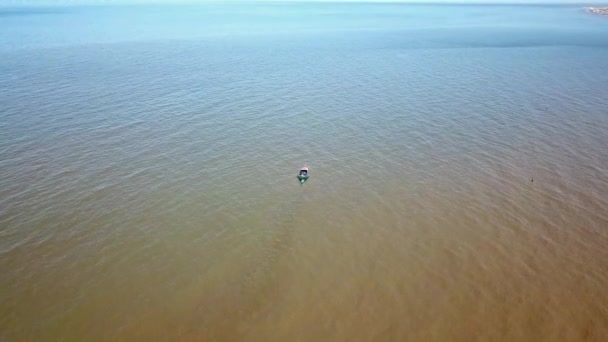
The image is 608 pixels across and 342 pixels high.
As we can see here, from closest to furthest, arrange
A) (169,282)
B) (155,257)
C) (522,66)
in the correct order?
(169,282)
(155,257)
(522,66)

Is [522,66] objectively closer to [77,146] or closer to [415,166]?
[415,166]

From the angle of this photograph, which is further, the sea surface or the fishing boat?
the fishing boat

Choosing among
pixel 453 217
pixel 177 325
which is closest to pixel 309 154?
pixel 453 217

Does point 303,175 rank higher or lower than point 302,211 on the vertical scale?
higher

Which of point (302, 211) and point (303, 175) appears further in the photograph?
point (303, 175)

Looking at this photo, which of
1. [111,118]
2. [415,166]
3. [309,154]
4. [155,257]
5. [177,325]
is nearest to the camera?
[177,325]

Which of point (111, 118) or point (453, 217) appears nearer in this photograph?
point (453, 217)

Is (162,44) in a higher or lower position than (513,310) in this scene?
higher

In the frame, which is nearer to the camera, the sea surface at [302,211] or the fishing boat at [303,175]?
the sea surface at [302,211]
